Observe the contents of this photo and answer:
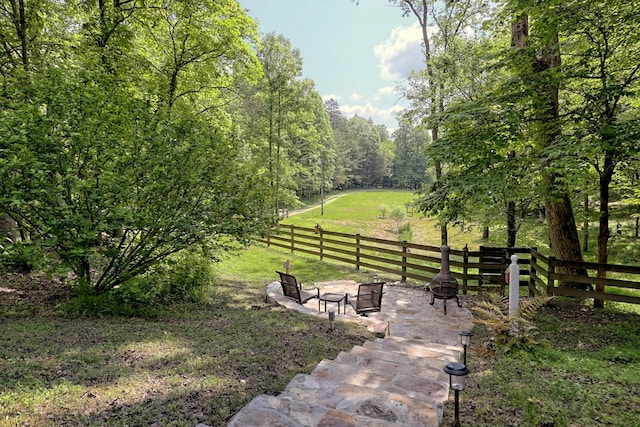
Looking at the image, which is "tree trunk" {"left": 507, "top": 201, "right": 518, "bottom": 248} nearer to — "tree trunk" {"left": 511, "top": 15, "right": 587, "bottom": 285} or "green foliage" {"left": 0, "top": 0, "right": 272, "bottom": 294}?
"tree trunk" {"left": 511, "top": 15, "right": 587, "bottom": 285}

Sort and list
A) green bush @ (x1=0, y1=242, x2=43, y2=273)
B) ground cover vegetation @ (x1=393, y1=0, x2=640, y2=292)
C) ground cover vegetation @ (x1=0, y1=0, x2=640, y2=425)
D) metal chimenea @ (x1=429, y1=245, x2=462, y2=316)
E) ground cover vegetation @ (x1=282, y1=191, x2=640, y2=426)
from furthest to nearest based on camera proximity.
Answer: metal chimenea @ (x1=429, y1=245, x2=462, y2=316)
ground cover vegetation @ (x1=393, y1=0, x2=640, y2=292)
green bush @ (x1=0, y1=242, x2=43, y2=273)
ground cover vegetation @ (x1=0, y1=0, x2=640, y2=425)
ground cover vegetation @ (x1=282, y1=191, x2=640, y2=426)

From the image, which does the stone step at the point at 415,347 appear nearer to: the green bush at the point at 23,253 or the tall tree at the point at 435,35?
the green bush at the point at 23,253

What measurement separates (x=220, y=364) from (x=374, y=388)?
162 centimetres

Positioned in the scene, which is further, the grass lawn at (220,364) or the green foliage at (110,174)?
the green foliage at (110,174)

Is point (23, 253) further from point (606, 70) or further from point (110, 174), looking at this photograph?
point (606, 70)

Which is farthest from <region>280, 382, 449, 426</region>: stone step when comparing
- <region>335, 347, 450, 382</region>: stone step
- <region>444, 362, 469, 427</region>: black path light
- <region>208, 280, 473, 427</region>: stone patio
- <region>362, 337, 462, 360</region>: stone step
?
<region>362, 337, 462, 360</region>: stone step

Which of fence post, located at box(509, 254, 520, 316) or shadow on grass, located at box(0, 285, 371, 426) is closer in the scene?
shadow on grass, located at box(0, 285, 371, 426)

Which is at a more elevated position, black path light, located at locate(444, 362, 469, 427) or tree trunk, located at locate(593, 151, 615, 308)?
tree trunk, located at locate(593, 151, 615, 308)

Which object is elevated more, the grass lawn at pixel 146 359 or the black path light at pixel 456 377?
the black path light at pixel 456 377

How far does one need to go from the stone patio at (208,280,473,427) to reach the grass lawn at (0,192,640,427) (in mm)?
233

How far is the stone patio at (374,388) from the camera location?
2.58 metres

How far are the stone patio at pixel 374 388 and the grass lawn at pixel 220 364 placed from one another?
0.76 ft

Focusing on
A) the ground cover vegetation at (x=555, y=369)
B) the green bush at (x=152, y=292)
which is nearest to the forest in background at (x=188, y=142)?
the green bush at (x=152, y=292)

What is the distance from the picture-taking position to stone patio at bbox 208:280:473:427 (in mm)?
2584
